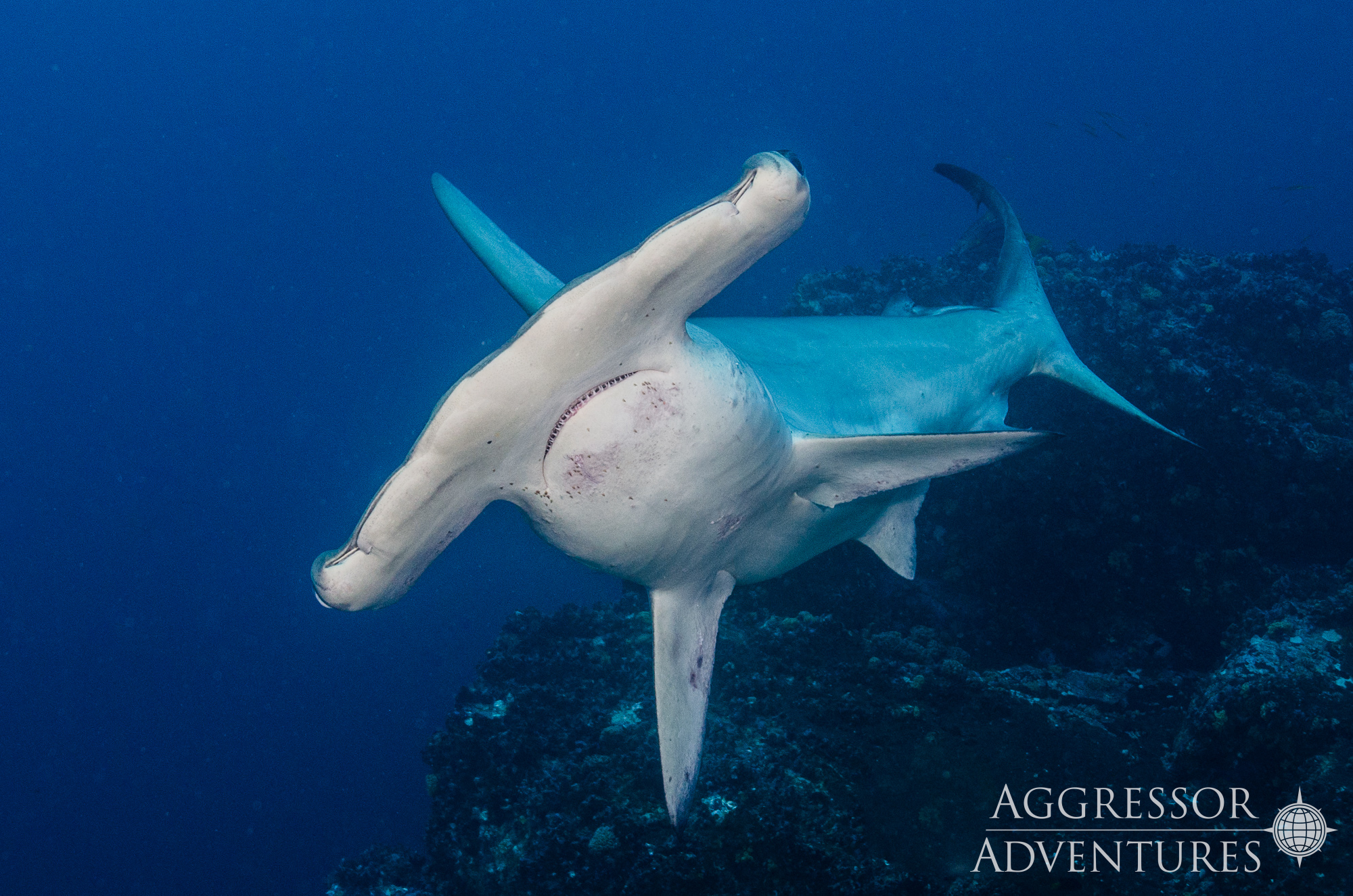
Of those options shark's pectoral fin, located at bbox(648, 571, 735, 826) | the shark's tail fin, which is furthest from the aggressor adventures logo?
the shark's tail fin

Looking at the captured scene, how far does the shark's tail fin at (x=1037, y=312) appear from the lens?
4.55 m

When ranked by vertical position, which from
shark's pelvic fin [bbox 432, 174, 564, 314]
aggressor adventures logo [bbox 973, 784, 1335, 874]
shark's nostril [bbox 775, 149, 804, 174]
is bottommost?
aggressor adventures logo [bbox 973, 784, 1335, 874]

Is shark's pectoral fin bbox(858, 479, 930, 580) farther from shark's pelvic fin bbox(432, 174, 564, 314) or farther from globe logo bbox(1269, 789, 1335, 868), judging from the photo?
shark's pelvic fin bbox(432, 174, 564, 314)

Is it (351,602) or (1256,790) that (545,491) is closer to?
(351,602)

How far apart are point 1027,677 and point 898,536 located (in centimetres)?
117

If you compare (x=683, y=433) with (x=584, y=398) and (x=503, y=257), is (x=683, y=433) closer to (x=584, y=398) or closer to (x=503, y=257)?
(x=584, y=398)

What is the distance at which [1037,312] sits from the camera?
4578 millimetres

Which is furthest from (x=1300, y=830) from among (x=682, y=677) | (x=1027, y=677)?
(x=682, y=677)

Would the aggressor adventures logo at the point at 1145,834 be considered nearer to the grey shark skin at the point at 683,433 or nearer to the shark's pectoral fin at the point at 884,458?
the grey shark skin at the point at 683,433

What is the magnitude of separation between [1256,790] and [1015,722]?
97 centimetres

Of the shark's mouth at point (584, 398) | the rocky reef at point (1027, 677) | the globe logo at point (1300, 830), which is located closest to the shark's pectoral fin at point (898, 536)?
the rocky reef at point (1027, 677)

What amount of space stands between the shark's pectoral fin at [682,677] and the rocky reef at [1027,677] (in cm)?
45

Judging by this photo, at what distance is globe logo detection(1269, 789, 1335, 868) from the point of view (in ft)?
7.90

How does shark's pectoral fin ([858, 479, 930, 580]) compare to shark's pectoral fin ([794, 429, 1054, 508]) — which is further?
shark's pectoral fin ([858, 479, 930, 580])
